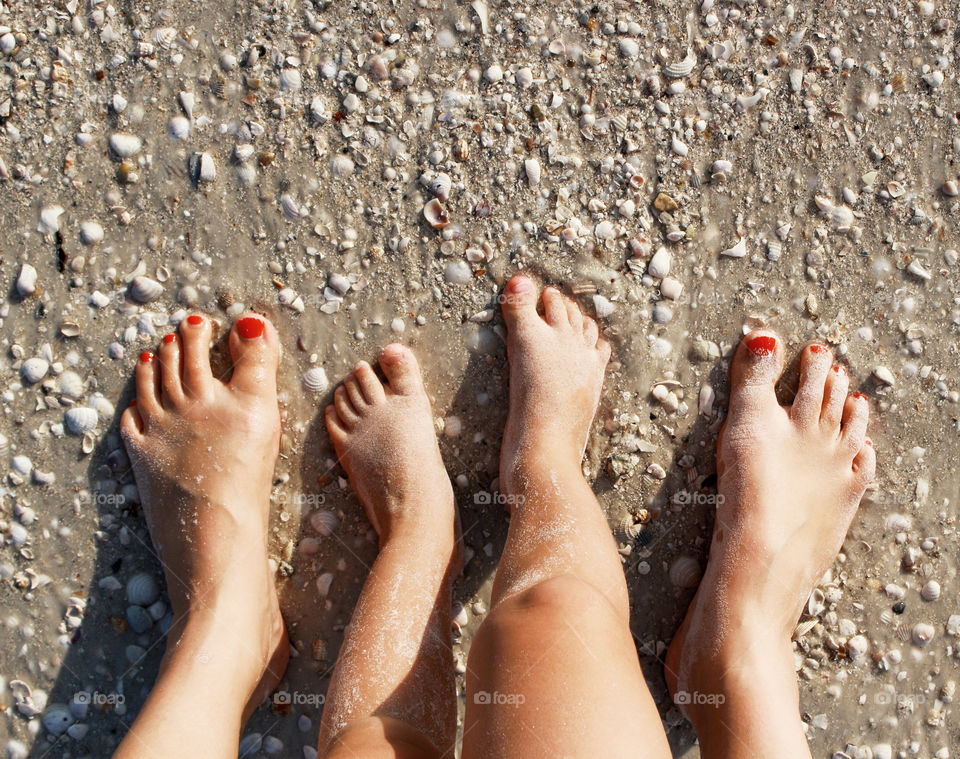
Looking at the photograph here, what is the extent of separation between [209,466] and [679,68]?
1770mm

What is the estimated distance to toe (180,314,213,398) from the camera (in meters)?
2.07

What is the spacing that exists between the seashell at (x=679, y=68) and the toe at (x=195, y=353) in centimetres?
152

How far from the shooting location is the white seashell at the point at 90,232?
2.06 meters

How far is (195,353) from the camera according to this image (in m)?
2.07

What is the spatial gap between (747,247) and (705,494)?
740 millimetres

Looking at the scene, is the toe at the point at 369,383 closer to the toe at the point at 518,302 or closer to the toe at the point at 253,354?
the toe at the point at 253,354

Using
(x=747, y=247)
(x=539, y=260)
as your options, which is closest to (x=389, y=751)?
(x=539, y=260)

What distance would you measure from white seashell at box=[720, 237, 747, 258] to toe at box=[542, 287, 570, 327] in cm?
49

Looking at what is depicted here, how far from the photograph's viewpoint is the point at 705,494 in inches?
85.8

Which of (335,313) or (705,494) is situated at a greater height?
(335,313)

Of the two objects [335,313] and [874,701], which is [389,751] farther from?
[874,701]

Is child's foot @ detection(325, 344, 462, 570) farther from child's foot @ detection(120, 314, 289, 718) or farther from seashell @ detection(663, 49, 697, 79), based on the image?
seashell @ detection(663, 49, 697, 79)

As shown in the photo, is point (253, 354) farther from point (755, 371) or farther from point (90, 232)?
point (755, 371)

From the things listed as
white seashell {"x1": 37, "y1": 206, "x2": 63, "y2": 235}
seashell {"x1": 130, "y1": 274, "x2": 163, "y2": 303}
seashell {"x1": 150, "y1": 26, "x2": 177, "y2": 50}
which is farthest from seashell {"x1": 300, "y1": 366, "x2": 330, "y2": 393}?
seashell {"x1": 150, "y1": 26, "x2": 177, "y2": 50}
